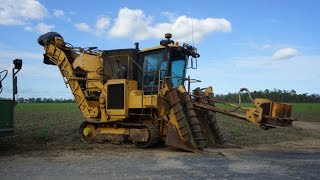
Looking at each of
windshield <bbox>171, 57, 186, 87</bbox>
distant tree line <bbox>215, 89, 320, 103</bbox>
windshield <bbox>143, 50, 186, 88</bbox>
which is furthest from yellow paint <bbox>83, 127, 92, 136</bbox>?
distant tree line <bbox>215, 89, 320, 103</bbox>

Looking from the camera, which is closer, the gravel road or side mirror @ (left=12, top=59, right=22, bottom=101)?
the gravel road

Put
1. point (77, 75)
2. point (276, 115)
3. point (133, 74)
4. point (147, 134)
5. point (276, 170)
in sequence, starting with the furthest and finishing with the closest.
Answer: point (77, 75), point (133, 74), point (147, 134), point (276, 115), point (276, 170)

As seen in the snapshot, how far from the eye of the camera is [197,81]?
13.9m

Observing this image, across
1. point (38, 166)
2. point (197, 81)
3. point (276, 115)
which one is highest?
point (197, 81)

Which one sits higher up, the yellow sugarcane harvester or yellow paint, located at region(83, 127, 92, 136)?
the yellow sugarcane harvester

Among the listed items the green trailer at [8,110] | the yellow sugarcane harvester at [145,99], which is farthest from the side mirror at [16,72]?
the yellow sugarcane harvester at [145,99]

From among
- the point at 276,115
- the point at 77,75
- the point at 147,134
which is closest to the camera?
the point at 276,115

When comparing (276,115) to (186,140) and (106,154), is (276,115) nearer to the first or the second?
(186,140)

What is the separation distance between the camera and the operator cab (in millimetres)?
13539

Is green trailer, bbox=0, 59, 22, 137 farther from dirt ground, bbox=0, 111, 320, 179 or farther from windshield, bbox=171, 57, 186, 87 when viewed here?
windshield, bbox=171, 57, 186, 87

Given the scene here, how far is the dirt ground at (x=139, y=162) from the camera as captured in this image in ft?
28.5

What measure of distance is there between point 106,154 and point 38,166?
99.2 inches

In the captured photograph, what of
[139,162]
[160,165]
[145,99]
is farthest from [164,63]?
[160,165]

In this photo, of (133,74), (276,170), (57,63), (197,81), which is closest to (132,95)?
(133,74)
